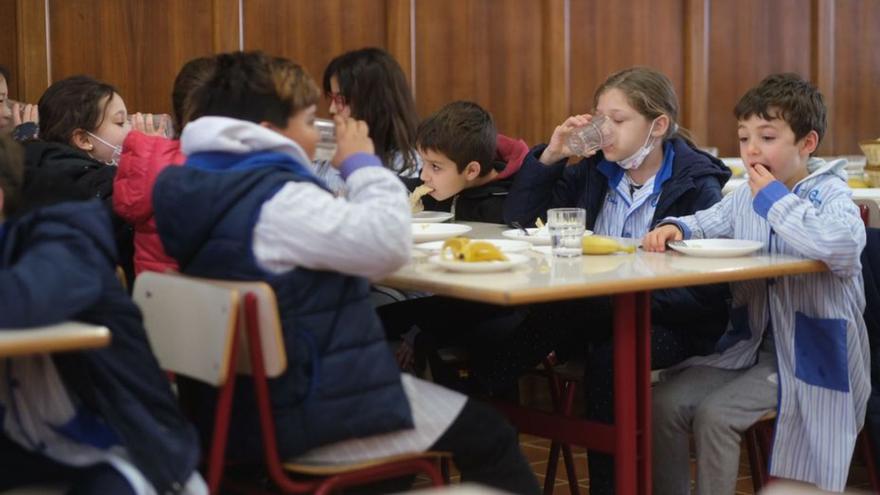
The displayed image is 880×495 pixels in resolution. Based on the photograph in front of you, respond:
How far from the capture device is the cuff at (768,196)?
9.32 feet

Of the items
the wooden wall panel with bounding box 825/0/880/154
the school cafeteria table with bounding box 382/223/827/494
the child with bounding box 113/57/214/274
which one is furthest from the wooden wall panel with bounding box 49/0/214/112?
the wooden wall panel with bounding box 825/0/880/154

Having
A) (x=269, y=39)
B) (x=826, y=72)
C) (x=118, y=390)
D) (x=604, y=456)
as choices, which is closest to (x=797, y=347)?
(x=604, y=456)

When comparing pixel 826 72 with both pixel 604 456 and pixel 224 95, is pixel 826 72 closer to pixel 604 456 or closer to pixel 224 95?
pixel 604 456

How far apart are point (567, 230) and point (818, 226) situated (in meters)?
0.56

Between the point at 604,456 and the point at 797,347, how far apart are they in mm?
544

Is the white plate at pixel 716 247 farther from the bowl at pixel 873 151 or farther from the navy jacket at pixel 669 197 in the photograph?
the bowl at pixel 873 151

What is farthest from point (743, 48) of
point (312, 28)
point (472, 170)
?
point (472, 170)

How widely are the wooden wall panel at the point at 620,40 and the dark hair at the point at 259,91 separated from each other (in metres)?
3.70

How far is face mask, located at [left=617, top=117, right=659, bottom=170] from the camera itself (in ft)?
11.3

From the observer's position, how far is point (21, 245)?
1992mm

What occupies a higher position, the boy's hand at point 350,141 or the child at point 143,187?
the boy's hand at point 350,141

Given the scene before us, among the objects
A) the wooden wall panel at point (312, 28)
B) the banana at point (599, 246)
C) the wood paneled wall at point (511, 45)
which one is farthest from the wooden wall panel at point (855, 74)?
the banana at point (599, 246)

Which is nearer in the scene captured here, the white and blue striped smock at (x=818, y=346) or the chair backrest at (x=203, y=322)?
the chair backrest at (x=203, y=322)

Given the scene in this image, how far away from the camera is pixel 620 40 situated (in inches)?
241
